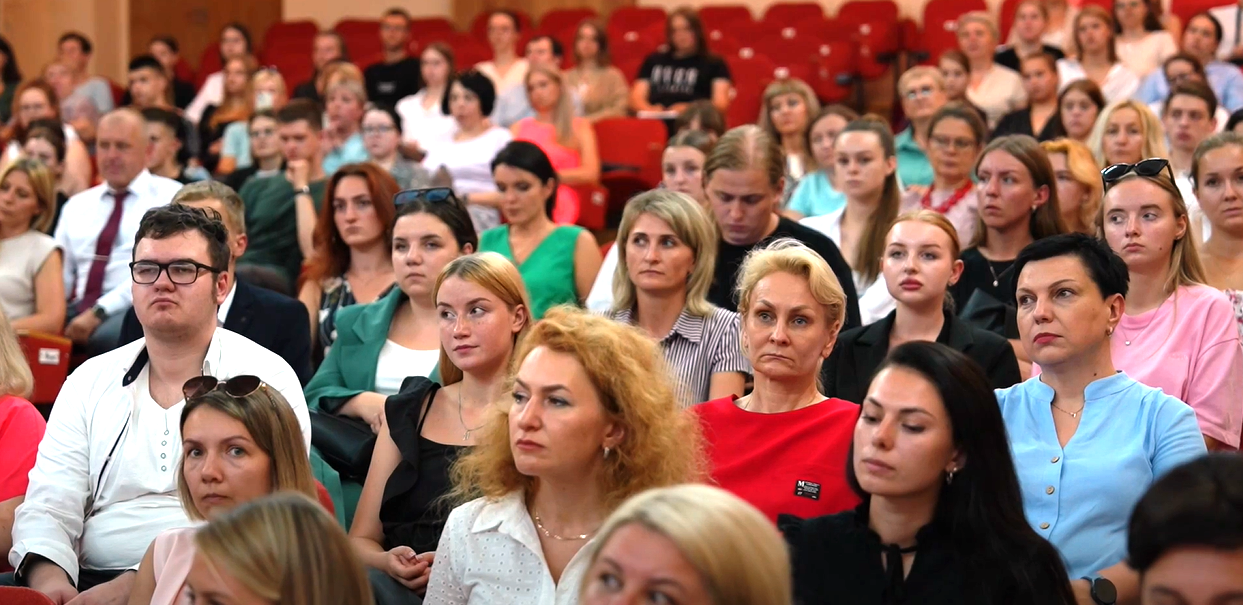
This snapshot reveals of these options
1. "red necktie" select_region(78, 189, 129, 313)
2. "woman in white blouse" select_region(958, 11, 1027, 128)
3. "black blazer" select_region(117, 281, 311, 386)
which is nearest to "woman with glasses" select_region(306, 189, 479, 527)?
"black blazer" select_region(117, 281, 311, 386)

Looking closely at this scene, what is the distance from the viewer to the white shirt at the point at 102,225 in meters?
5.06

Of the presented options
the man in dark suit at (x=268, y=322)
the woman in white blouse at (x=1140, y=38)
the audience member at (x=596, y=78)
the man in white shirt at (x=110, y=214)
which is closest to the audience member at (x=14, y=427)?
the man in dark suit at (x=268, y=322)

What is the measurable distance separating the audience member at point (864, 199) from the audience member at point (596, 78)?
3.28 m

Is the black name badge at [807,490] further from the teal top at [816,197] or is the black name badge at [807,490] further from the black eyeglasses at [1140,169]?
the teal top at [816,197]

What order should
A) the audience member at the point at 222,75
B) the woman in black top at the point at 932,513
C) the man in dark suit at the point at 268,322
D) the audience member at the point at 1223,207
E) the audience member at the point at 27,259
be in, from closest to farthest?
1. the woman in black top at the point at 932,513
2. the audience member at the point at 1223,207
3. the man in dark suit at the point at 268,322
4. the audience member at the point at 27,259
5. the audience member at the point at 222,75

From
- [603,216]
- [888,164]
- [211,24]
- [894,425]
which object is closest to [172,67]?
[211,24]

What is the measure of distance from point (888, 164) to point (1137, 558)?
Result: 3.11 metres

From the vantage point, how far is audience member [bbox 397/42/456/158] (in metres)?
7.32

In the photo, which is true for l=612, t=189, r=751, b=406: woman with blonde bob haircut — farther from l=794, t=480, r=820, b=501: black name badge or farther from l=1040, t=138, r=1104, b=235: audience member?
l=1040, t=138, r=1104, b=235: audience member

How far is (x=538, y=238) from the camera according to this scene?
15.1 ft

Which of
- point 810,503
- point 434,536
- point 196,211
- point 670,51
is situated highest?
point 670,51

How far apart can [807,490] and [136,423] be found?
1373 mm

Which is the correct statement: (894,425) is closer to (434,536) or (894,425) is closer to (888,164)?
(434,536)

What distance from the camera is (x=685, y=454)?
7.98 ft
